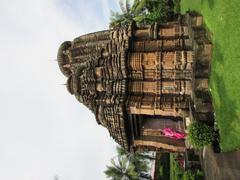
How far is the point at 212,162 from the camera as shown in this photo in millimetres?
11773

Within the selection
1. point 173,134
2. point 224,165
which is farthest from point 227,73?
point 173,134

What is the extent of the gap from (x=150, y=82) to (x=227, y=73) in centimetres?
374

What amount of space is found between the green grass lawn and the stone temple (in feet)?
1.87

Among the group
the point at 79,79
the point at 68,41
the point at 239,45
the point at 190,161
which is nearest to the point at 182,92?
the point at 239,45

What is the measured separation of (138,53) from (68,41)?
10.5 metres

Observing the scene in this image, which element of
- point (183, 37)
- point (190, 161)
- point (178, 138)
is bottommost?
point (190, 161)

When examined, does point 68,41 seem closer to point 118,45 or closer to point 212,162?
point 118,45

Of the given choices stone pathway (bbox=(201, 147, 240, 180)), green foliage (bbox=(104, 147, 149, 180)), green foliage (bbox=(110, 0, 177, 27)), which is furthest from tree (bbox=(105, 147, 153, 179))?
stone pathway (bbox=(201, 147, 240, 180))

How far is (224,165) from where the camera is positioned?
35.3 feet

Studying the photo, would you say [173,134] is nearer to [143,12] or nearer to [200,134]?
[200,134]

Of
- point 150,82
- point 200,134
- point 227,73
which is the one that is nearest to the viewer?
point 227,73

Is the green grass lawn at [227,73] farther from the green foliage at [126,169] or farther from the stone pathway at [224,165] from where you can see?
the green foliage at [126,169]

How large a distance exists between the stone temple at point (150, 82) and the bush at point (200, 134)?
1.75 feet

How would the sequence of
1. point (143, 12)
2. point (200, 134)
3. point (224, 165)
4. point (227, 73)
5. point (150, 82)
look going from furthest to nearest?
1. point (143, 12)
2. point (150, 82)
3. point (200, 134)
4. point (227, 73)
5. point (224, 165)
